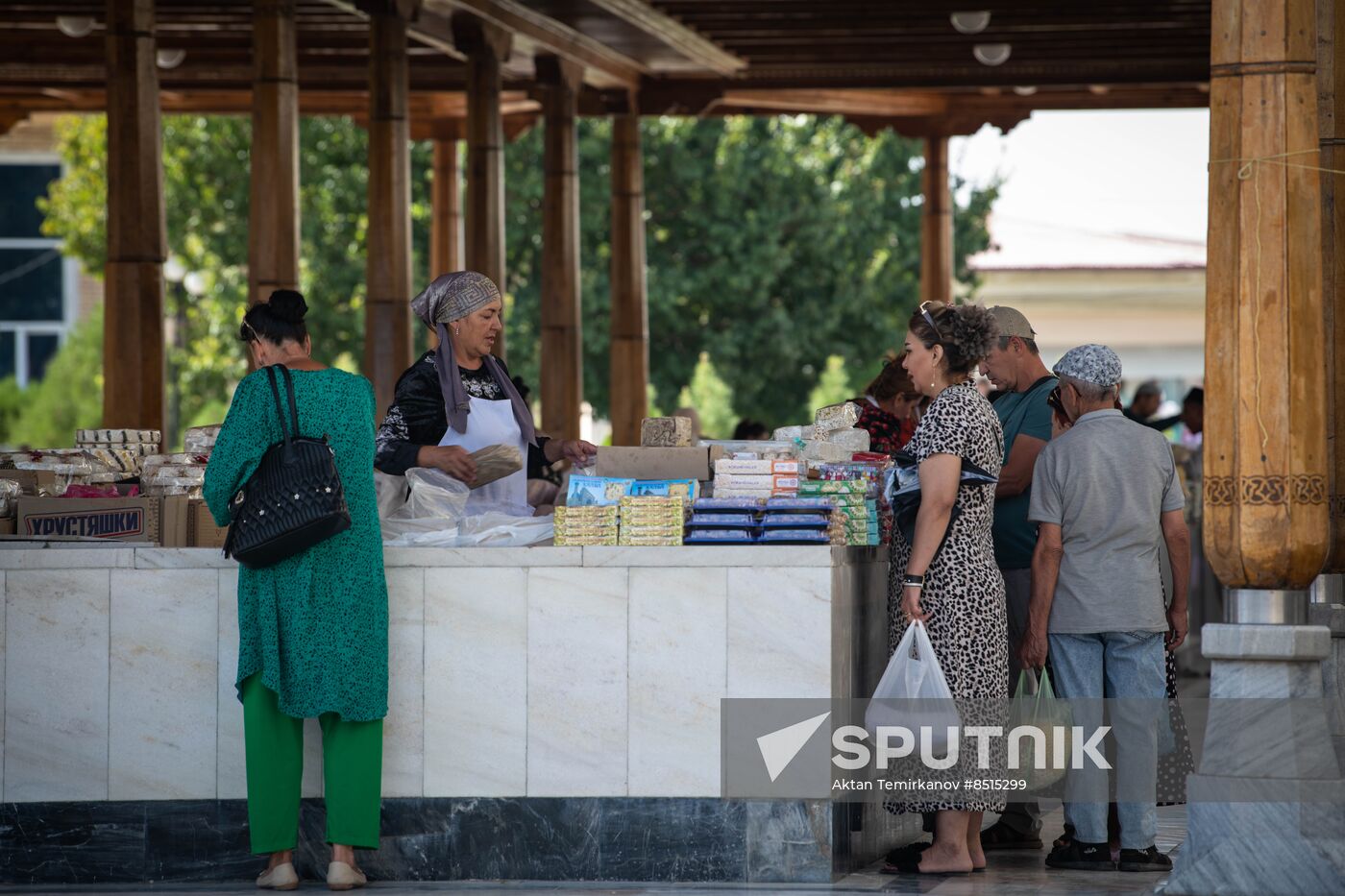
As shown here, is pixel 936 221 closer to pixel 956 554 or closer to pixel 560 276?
pixel 560 276

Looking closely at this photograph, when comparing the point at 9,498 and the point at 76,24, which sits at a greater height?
the point at 76,24

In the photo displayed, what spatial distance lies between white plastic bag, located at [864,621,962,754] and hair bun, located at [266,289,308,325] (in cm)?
220

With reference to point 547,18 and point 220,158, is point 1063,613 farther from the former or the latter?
point 220,158

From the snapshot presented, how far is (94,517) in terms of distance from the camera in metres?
7.13

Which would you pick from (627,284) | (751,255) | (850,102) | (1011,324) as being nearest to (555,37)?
(627,284)

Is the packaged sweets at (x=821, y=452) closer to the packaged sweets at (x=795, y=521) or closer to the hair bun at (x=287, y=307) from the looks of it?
the packaged sweets at (x=795, y=521)

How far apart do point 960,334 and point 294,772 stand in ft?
8.51

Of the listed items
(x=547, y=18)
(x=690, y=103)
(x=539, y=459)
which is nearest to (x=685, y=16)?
(x=547, y=18)

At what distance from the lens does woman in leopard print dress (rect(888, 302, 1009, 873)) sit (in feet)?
22.2

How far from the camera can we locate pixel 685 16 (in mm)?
18188

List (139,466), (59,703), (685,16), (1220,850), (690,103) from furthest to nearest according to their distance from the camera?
(690,103) < (685,16) < (139,466) < (59,703) < (1220,850)

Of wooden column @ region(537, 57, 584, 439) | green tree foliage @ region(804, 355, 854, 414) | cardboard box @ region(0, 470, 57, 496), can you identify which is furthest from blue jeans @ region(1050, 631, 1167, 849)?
green tree foliage @ region(804, 355, 854, 414)

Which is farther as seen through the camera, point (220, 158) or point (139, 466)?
point (220, 158)

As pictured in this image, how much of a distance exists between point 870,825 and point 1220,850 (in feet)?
4.47
